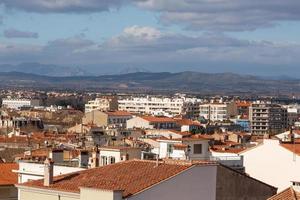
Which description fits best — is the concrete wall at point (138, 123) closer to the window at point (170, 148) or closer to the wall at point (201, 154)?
the wall at point (201, 154)

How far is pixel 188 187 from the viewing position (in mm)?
29172

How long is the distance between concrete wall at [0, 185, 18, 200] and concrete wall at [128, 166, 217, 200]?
35.5 feet

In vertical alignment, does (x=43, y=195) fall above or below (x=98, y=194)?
below

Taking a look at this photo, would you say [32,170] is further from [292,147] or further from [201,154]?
[292,147]

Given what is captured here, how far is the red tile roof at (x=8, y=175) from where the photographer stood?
38906 millimetres

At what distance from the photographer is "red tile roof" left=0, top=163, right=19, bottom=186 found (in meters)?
38.9

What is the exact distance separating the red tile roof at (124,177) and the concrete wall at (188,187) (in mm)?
164

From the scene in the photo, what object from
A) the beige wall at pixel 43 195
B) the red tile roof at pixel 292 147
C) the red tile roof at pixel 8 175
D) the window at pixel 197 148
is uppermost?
the window at pixel 197 148

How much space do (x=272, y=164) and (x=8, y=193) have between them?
16642mm

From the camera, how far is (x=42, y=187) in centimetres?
3028

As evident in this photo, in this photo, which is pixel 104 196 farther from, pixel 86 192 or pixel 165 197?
pixel 165 197

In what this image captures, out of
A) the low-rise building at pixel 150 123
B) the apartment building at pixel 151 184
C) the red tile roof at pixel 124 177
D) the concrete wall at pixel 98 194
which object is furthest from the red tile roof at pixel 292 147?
the low-rise building at pixel 150 123

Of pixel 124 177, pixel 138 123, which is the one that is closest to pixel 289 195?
pixel 124 177

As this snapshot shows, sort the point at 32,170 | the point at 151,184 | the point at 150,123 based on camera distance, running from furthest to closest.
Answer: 1. the point at 150,123
2. the point at 32,170
3. the point at 151,184
